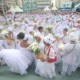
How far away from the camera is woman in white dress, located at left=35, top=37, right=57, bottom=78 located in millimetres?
4969

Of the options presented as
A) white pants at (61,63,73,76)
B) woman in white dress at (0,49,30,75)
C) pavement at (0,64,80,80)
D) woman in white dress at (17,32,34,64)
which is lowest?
pavement at (0,64,80,80)

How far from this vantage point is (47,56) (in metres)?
5.02

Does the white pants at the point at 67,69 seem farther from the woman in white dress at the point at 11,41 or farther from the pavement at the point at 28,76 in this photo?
the woman in white dress at the point at 11,41

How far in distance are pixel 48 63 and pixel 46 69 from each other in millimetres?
225

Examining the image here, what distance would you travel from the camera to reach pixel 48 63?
17.2ft

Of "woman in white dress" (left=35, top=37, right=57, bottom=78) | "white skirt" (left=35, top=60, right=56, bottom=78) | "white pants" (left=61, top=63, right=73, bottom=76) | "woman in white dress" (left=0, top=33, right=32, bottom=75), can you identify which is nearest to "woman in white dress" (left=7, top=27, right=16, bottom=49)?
"woman in white dress" (left=0, top=33, right=32, bottom=75)

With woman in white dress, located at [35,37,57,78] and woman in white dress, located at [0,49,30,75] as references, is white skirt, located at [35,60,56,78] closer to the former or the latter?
woman in white dress, located at [35,37,57,78]

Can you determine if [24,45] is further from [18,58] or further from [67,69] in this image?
[67,69]

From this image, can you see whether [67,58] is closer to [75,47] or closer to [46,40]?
[75,47]

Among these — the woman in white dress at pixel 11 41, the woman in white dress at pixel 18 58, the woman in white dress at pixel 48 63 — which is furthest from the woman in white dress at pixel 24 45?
the woman in white dress at pixel 11 41

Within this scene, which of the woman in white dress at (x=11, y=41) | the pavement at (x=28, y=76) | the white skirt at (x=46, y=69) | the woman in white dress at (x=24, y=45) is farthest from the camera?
the woman in white dress at (x=11, y=41)

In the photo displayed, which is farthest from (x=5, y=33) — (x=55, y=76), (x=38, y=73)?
(x=55, y=76)

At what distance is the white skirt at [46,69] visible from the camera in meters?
5.30

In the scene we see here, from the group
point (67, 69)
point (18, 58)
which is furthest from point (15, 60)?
point (67, 69)
